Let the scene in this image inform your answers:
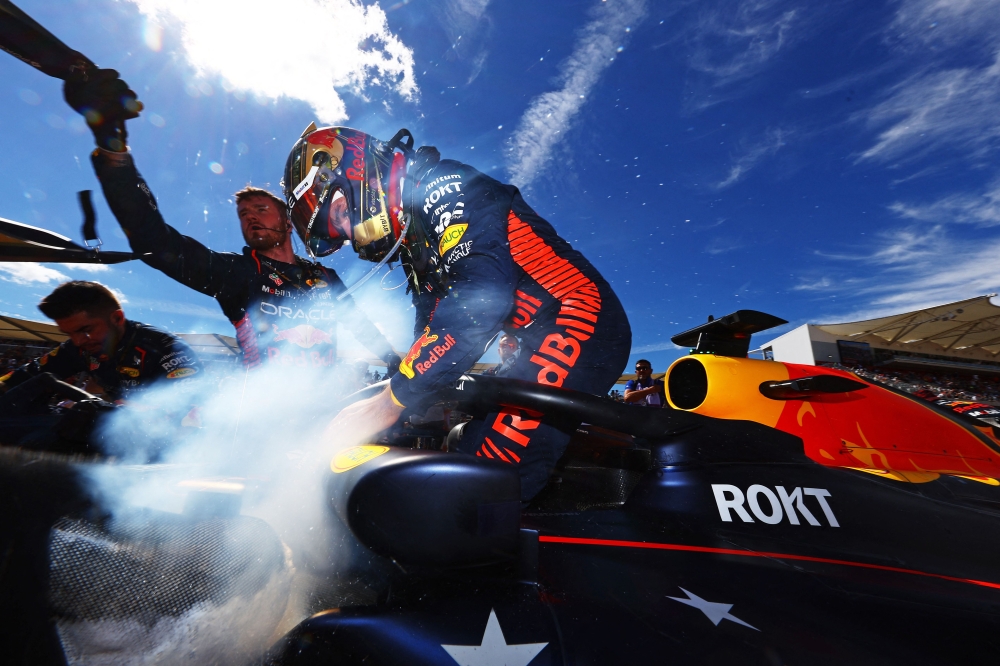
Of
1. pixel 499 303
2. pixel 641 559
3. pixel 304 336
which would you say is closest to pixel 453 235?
pixel 499 303

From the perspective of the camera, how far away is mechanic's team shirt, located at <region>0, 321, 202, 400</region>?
2996 millimetres

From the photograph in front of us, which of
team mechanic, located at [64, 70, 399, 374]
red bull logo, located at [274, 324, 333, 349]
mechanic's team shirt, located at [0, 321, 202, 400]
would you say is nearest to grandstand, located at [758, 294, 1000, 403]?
team mechanic, located at [64, 70, 399, 374]

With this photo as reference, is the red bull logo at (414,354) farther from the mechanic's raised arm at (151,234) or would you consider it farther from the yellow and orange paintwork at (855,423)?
the mechanic's raised arm at (151,234)

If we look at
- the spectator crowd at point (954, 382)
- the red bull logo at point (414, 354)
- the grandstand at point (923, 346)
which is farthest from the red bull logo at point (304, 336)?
the spectator crowd at point (954, 382)

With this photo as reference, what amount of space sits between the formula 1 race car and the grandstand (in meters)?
22.5

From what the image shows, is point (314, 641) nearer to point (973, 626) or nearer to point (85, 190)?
point (973, 626)

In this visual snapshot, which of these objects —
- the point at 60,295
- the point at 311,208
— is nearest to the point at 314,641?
the point at 311,208

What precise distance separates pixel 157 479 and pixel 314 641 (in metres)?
0.50

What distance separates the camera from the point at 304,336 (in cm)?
341

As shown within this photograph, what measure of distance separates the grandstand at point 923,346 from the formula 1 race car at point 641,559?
22.5 m

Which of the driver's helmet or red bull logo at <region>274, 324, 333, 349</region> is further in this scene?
red bull logo at <region>274, 324, 333, 349</region>

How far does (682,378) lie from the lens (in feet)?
5.50

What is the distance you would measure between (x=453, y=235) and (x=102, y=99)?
5.22ft

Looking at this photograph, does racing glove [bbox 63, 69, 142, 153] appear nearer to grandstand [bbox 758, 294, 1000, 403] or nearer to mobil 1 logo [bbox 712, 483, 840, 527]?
mobil 1 logo [bbox 712, 483, 840, 527]
